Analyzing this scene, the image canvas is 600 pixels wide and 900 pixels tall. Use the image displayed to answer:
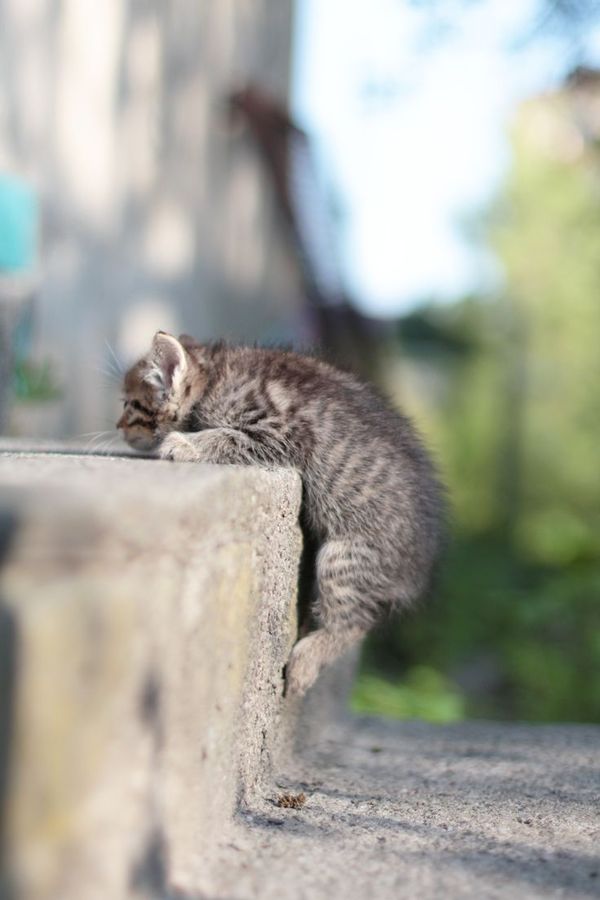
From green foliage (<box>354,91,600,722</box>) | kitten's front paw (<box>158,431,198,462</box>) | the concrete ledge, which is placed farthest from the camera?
green foliage (<box>354,91,600,722</box>)

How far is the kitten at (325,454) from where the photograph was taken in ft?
11.9

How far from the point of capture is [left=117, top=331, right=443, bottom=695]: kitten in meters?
3.63

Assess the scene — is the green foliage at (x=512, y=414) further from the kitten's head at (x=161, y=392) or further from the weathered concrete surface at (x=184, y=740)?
the weathered concrete surface at (x=184, y=740)

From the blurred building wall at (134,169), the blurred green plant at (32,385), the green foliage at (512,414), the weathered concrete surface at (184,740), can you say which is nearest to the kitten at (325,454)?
the weathered concrete surface at (184,740)

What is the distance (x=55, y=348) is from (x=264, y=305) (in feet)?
15.8

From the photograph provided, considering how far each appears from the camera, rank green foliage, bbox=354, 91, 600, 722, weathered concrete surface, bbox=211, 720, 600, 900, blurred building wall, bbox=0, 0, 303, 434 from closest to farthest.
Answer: weathered concrete surface, bbox=211, 720, 600, 900
blurred building wall, bbox=0, 0, 303, 434
green foliage, bbox=354, 91, 600, 722

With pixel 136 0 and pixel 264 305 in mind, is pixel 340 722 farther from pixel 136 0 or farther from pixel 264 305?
pixel 264 305

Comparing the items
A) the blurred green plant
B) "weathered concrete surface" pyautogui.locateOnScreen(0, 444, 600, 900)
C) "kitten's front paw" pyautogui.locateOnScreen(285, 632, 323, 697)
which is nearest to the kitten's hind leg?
"kitten's front paw" pyautogui.locateOnScreen(285, 632, 323, 697)

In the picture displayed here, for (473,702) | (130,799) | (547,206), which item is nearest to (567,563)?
(473,702)

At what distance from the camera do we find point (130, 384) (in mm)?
4398

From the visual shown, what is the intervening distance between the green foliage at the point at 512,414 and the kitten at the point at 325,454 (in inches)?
292

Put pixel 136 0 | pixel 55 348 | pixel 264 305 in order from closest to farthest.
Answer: pixel 55 348, pixel 136 0, pixel 264 305

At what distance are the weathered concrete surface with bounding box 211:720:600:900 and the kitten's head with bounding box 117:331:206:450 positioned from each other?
4.65ft

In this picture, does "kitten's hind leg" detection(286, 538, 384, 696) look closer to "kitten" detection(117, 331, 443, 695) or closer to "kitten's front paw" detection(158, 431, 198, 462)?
"kitten" detection(117, 331, 443, 695)
